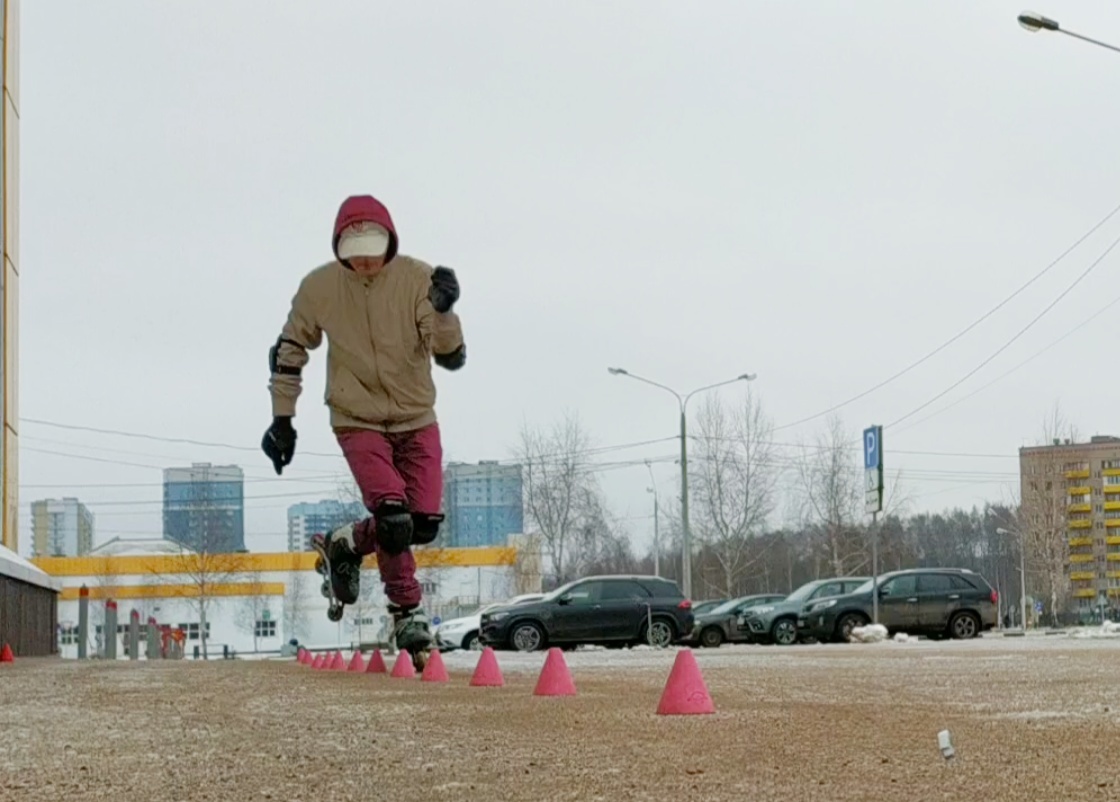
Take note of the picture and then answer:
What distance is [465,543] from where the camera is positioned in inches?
2943

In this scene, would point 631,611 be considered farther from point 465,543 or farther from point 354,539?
point 465,543

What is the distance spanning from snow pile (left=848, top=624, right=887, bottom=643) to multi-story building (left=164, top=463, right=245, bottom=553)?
33.8 metres

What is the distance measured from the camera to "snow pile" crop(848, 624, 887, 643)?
29.9m

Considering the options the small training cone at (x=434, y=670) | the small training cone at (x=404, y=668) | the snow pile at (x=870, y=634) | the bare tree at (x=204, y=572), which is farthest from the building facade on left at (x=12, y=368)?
the bare tree at (x=204, y=572)

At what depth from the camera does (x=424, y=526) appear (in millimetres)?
8586

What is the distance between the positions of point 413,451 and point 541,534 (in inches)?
2557

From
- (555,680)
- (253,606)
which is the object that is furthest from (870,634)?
(253,606)

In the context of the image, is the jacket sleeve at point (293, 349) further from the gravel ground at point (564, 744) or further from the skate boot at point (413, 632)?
the gravel ground at point (564, 744)

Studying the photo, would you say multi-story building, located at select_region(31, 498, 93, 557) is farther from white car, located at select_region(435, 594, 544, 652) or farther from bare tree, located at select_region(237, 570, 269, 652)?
white car, located at select_region(435, 594, 544, 652)

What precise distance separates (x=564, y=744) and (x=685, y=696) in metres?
1.22

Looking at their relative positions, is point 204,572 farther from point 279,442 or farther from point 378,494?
point 378,494

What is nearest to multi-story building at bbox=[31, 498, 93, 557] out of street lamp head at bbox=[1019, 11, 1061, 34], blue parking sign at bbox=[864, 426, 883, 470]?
blue parking sign at bbox=[864, 426, 883, 470]

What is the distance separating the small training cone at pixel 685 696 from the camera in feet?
19.9

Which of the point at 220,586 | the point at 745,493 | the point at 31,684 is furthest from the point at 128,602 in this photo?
the point at 31,684
